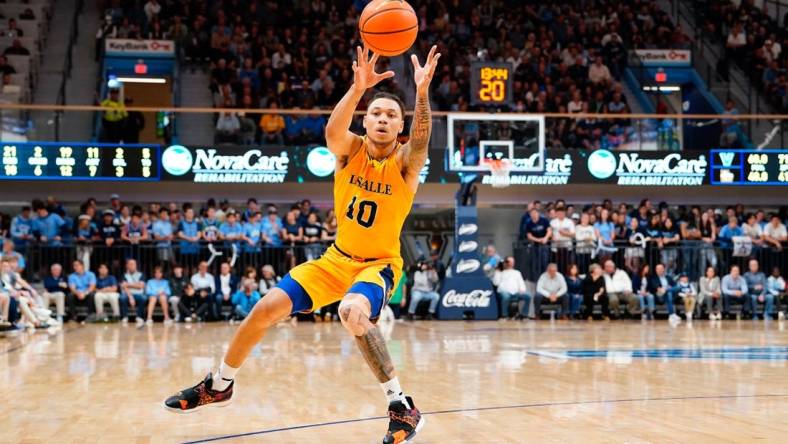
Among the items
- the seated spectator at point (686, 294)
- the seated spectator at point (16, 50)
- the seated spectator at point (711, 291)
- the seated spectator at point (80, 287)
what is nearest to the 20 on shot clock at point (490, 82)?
the seated spectator at point (686, 294)

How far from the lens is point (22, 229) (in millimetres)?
19875

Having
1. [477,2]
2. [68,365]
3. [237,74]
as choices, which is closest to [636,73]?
[477,2]

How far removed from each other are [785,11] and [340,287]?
1084 inches

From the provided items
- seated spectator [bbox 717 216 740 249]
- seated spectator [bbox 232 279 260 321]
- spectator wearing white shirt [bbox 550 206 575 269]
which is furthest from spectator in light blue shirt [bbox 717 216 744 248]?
seated spectator [bbox 232 279 260 321]

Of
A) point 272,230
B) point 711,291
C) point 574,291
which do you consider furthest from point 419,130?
point 711,291

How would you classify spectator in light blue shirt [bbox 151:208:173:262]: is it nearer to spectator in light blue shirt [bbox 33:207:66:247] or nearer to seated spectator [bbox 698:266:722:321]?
spectator in light blue shirt [bbox 33:207:66:247]

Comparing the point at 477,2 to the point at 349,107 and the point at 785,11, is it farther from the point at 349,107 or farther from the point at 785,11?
the point at 349,107

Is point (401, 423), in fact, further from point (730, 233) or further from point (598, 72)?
point (598, 72)

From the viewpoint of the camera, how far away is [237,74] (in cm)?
2428

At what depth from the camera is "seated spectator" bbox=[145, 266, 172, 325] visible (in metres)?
19.0

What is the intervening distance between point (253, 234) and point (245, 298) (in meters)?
1.64

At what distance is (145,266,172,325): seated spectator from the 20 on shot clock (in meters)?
7.04

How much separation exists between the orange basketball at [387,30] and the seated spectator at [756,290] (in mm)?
16175

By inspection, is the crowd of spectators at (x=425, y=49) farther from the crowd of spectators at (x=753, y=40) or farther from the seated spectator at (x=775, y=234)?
the seated spectator at (x=775, y=234)
